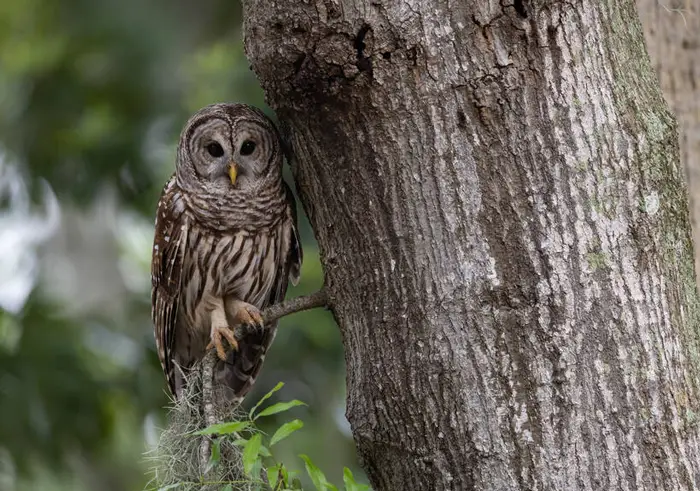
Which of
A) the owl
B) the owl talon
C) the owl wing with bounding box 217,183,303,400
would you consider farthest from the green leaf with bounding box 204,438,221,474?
the owl wing with bounding box 217,183,303,400

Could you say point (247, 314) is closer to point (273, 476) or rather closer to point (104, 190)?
point (273, 476)

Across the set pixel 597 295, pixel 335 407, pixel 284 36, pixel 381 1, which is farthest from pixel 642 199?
pixel 335 407

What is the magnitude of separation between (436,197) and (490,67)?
0.33 metres

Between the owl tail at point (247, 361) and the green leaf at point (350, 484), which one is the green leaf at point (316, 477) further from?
the owl tail at point (247, 361)

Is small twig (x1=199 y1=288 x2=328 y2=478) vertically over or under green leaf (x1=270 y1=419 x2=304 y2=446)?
over

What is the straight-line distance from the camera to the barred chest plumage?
416 centimetres

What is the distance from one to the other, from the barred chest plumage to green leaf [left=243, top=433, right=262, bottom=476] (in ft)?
6.08

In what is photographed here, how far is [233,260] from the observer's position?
A: 4.19 m

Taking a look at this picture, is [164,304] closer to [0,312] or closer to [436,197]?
[436,197]

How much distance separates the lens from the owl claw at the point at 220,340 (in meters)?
3.31

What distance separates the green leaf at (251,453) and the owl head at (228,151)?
1820 millimetres

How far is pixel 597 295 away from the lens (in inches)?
92.9

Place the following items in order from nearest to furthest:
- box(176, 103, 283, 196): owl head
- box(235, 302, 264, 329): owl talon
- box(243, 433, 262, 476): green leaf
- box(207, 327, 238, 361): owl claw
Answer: box(243, 433, 262, 476): green leaf
box(207, 327, 238, 361): owl claw
box(235, 302, 264, 329): owl talon
box(176, 103, 283, 196): owl head

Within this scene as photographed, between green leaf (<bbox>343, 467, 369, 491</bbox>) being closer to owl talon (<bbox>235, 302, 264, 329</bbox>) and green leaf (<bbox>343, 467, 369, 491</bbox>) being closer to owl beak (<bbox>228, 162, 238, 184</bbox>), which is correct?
owl talon (<bbox>235, 302, 264, 329</bbox>)
